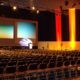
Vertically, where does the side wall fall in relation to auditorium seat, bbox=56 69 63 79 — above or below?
above

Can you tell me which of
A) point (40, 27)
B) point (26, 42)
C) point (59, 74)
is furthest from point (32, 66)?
point (40, 27)

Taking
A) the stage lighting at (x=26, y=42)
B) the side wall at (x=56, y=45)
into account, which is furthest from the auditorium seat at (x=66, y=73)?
the stage lighting at (x=26, y=42)

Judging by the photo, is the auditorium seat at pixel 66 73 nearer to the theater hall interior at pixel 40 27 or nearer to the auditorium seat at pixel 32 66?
the auditorium seat at pixel 32 66

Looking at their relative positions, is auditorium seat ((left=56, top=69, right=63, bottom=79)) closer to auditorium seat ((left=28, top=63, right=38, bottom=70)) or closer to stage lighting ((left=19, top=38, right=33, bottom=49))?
auditorium seat ((left=28, top=63, right=38, bottom=70))

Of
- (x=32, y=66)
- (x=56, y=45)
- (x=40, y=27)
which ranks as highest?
(x=40, y=27)

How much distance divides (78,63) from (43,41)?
897 inches

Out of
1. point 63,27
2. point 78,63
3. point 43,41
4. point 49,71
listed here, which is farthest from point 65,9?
point 49,71

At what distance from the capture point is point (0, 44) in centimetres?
3297

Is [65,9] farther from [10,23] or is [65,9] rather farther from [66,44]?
[10,23]

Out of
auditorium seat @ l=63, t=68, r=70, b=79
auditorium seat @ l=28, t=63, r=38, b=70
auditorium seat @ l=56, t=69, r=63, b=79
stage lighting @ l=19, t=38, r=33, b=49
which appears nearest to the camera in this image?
auditorium seat @ l=28, t=63, r=38, b=70

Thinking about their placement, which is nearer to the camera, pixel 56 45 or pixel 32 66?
pixel 32 66

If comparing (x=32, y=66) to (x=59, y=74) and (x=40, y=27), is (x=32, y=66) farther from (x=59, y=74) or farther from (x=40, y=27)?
(x=40, y=27)

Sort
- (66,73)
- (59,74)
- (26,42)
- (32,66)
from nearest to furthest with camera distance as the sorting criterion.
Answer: (32,66)
(59,74)
(66,73)
(26,42)

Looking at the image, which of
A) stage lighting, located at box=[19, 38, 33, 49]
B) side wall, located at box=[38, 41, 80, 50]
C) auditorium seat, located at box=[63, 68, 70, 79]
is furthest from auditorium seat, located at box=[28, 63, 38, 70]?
stage lighting, located at box=[19, 38, 33, 49]
